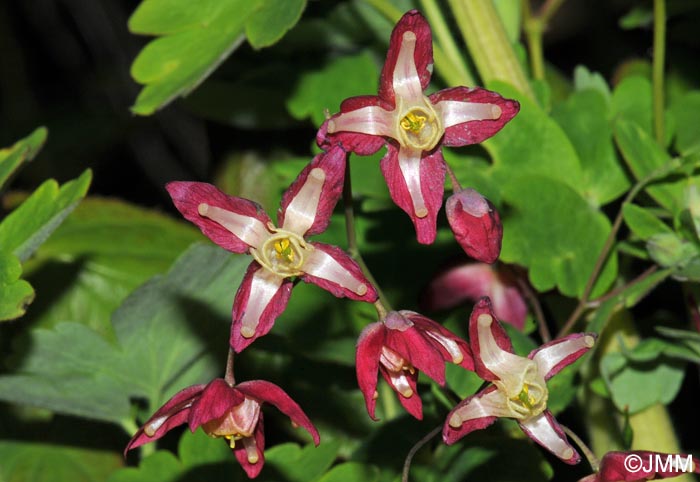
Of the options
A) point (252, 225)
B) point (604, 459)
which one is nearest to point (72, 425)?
point (252, 225)

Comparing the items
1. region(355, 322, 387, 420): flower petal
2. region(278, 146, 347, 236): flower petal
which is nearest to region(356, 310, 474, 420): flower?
region(355, 322, 387, 420): flower petal

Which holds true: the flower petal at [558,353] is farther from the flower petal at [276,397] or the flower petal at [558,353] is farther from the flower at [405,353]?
the flower petal at [276,397]

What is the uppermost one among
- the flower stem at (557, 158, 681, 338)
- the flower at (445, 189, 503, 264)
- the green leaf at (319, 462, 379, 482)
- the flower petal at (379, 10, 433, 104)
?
the flower petal at (379, 10, 433, 104)

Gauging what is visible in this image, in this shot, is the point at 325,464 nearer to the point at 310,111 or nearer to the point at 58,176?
the point at 310,111

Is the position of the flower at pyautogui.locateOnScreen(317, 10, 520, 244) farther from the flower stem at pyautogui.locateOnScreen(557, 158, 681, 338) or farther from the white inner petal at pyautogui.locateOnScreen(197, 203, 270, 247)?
the flower stem at pyautogui.locateOnScreen(557, 158, 681, 338)

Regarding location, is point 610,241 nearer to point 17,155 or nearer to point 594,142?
point 594,142

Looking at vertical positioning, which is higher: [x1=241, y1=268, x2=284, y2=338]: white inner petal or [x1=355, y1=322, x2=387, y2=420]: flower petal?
[x1=241, y1=268, x2=284, y2=338]: white inner petal

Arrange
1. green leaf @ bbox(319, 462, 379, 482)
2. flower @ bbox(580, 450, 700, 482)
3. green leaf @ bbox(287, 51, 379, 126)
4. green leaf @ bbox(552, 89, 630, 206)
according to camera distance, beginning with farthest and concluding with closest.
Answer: green leaf @ bbox(287, 51, 379, 126) < green leaf @ bbox(552, 89, 630, 206) < green leaf @ bbox(319, 462, 379, 482) < flower @ bbox(580, 450, 700, 482)
